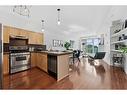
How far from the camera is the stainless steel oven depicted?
15.4 ft

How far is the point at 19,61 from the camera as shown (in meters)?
5.01

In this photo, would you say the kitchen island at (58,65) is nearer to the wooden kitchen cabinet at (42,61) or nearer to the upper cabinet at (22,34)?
the wooden kitchen cabinet at (42,61)

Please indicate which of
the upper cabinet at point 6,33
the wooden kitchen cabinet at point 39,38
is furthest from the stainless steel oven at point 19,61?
the wooden kitchen cabinet at point 39,38

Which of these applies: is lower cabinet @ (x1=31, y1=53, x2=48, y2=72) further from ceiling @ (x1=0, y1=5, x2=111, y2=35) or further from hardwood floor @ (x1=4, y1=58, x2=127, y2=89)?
ceiling @ (x1=0, y1=5, x2=111, y2=35)

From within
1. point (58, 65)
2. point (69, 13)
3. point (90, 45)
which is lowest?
point (58, 65)

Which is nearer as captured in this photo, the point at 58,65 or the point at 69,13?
the point at 58,65

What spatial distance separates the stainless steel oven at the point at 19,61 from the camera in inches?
185

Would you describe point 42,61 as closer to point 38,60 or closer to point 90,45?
point 38,60

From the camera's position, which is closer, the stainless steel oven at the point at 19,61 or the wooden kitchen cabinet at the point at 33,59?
the stainless steel oven at the point at 19,61

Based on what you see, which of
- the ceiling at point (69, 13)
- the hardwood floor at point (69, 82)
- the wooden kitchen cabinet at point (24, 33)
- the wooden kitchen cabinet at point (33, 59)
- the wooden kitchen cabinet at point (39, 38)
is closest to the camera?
the hardwood floor at point (69, 82)

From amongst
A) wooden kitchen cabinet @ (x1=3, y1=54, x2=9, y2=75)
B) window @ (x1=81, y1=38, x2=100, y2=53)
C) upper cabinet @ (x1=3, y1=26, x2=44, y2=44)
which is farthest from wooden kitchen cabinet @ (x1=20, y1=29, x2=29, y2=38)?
window @ (x1=81, y1=38, x2=100, y2=53)

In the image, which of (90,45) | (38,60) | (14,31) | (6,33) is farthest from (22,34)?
(90,45)

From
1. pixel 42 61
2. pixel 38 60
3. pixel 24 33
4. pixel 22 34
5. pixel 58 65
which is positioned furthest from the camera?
pixel 38 60
